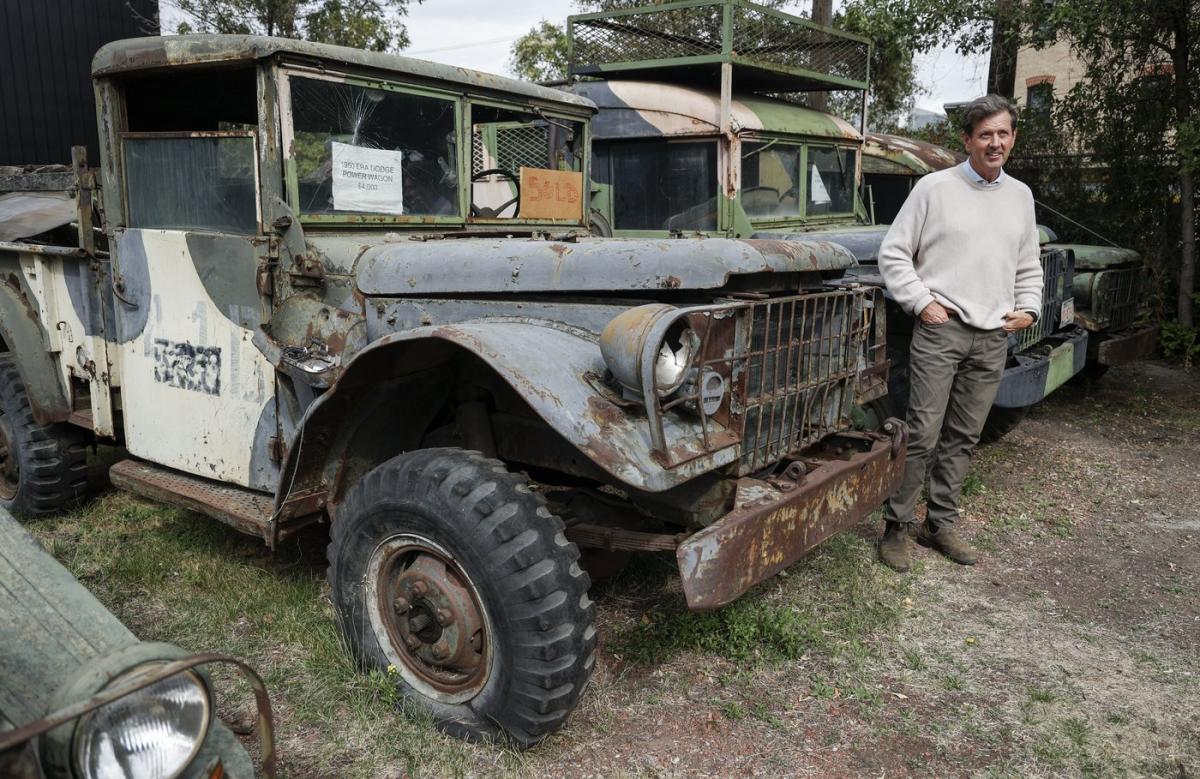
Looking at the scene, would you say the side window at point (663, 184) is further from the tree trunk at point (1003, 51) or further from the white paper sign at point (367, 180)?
the white paper sign at point (367, 180)

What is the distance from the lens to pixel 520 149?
12.8ft

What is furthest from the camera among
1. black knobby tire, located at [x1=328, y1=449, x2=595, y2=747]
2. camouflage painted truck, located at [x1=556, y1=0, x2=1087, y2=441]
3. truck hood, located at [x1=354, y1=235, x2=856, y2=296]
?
camouflage painted truck, located at [x1=556, y1=0, x2=1087, y2=441]

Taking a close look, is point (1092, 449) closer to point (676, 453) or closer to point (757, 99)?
point (757, 99)

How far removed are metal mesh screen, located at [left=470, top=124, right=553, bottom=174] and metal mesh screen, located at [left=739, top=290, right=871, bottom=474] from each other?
153 centimetres

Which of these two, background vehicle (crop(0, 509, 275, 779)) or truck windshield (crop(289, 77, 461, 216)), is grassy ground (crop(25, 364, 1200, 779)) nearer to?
background vehicle (crop(0, 509, 275, 779))

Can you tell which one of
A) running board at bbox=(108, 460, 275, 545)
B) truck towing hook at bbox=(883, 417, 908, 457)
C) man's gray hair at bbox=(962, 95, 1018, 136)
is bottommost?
running board at bbox=(108, 460, 275, 545)

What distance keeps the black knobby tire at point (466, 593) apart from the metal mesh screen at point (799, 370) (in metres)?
0.67

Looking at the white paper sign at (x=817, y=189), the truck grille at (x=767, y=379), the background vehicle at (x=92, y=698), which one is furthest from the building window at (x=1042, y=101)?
the background vehicle at (x=92, y=698)

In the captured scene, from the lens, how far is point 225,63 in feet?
9.64

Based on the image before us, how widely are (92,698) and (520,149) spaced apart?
302 centimetres

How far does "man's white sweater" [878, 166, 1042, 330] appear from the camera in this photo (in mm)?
3562

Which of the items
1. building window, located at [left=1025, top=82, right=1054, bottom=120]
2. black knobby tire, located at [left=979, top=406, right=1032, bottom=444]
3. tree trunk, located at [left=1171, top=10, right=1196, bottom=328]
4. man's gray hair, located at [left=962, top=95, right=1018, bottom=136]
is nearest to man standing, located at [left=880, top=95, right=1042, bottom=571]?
man's gray hair, located at [left=962, top=95, right=1018, bottom=136]

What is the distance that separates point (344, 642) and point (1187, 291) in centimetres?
722

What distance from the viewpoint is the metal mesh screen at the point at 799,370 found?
8.64ft
